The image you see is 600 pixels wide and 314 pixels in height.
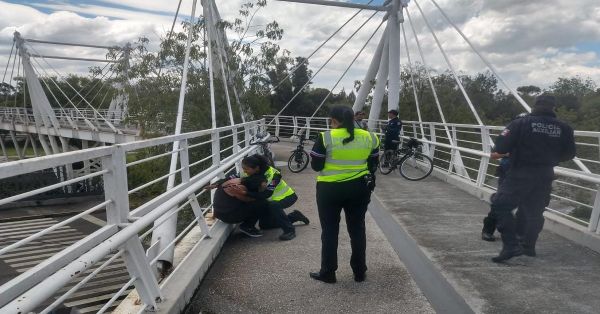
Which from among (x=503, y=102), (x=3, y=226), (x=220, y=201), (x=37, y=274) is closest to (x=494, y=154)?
(x=220, y=201)

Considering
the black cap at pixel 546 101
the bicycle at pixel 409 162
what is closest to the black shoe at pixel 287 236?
the black cap at pixel 546 101

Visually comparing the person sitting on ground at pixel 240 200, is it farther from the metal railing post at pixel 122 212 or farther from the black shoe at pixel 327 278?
the metal railing post at pixel 122 212

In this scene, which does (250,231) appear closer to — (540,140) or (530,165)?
(530,165)

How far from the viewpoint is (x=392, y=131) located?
11.0 metres

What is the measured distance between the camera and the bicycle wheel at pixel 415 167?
10.5 meters

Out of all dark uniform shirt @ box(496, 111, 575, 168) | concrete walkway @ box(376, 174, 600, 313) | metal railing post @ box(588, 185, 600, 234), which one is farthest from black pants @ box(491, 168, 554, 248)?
metal railing post @ box(588, 185, 600, 234)

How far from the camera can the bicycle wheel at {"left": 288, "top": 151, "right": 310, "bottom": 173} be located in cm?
A: 1179

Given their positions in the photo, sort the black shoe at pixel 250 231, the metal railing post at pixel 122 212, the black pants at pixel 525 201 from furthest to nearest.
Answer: the black shoe at pixel 250 231, the black pants at pixel 525 201, the metal railing post at pixel 122 212

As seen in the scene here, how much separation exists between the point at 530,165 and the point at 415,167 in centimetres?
638

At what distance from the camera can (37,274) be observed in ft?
6.94

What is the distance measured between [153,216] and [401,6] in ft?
43.1

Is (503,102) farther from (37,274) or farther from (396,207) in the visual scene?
(37,274)

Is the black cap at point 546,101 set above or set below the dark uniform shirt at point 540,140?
above

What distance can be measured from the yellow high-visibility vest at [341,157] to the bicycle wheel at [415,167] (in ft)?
22.0
